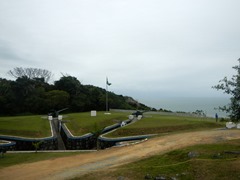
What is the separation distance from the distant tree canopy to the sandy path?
33.9 metres

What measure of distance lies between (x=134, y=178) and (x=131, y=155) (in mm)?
5914

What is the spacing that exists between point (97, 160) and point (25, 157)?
6.13 m

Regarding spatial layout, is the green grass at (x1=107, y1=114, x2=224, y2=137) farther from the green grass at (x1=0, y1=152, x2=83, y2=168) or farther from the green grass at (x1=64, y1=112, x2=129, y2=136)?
the green grass at (x1=0, y1=152, x2=83, y2=168)

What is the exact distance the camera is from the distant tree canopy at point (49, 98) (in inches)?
2029

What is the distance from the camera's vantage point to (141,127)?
28.2 m

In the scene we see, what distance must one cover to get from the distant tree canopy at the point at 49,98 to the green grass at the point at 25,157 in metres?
31.2

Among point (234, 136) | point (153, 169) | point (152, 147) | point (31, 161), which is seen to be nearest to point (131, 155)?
point (152, 147)

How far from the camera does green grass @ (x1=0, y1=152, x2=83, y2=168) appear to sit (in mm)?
18641

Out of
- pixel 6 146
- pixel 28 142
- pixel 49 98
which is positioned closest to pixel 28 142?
pixel 28 142

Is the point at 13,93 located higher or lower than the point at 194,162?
higher

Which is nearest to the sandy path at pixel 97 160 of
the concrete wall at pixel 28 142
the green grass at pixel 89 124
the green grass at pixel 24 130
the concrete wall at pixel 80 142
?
the concrete wall at pixel 28 142

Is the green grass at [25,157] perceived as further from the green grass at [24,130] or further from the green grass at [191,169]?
the green grass at [191,169]

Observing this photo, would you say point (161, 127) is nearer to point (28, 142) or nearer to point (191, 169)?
point (28, 142)

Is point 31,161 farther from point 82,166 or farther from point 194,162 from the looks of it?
point 194,162
